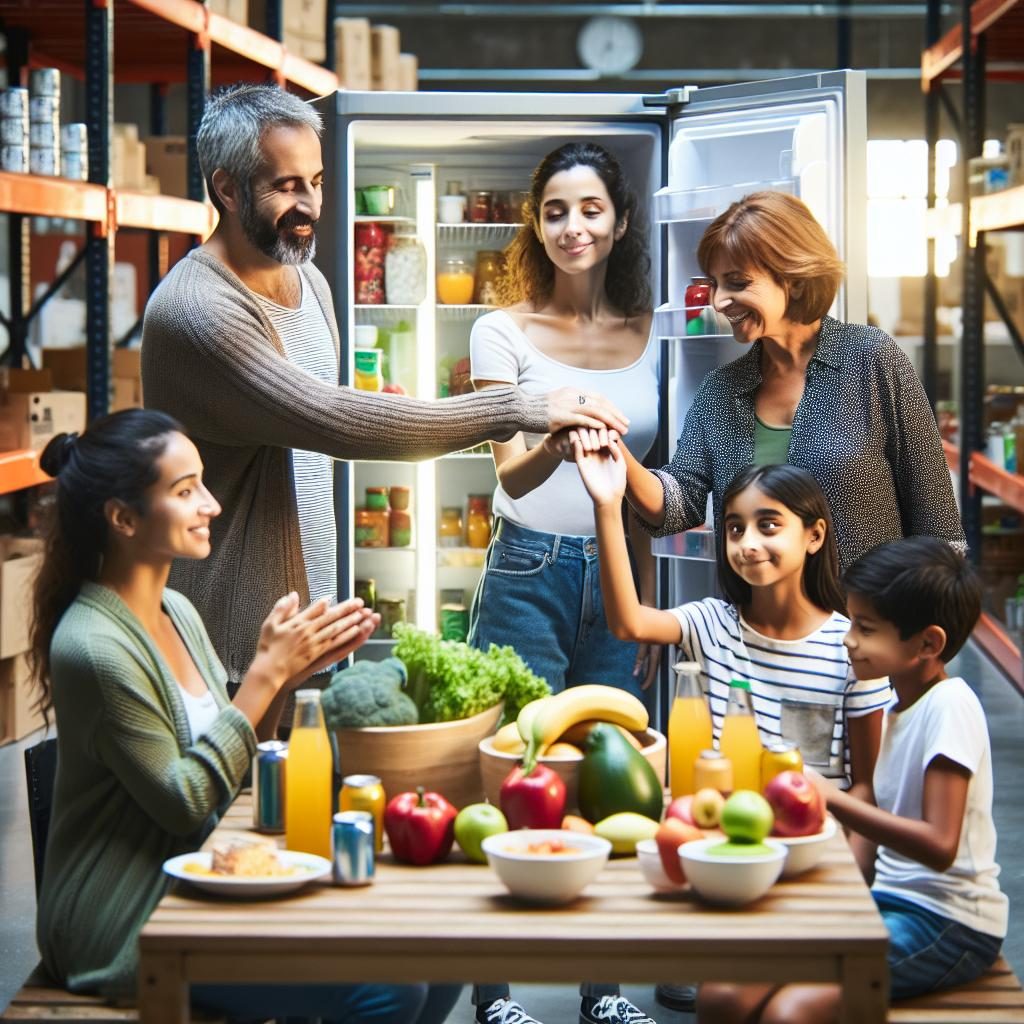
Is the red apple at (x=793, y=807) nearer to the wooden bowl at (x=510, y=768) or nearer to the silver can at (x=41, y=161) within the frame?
the wooden bowl at (x=510, y=768)

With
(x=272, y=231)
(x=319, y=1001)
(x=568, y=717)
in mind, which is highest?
(x=272, y=231)

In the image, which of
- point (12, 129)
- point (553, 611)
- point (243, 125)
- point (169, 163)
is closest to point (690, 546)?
point (553, 611)

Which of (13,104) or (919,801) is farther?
(13,104)

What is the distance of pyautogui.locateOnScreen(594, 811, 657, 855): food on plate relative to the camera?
2041 millimetres

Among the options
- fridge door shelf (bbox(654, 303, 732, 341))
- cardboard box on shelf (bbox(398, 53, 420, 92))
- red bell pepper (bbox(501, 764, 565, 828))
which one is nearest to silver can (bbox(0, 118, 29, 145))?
fridge door shelf (bbox(654, 303, 732, 341))

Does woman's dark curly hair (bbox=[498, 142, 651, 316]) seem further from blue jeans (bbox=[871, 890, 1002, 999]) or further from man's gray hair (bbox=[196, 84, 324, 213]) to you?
blue jeans (bbox=[871, 890, 1002, 999])

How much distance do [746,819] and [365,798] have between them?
0.49 meters

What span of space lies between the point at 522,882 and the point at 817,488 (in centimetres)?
111

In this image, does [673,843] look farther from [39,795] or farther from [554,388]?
[554,388]

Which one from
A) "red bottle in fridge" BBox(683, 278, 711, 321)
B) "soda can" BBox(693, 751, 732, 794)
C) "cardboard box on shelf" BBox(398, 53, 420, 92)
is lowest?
"soda can" BBox(693, 751, 732, 794)

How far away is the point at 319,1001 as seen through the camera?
211cm

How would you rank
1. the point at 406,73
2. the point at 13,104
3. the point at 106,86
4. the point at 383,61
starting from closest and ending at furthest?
the point at 13,104
the point at 106,86
the point at 383,61
the point at 406,73

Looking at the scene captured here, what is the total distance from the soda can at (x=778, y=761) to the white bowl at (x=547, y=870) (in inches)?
12.4

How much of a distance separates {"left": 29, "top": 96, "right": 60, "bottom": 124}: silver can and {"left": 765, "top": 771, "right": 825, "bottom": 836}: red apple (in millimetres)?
4313
